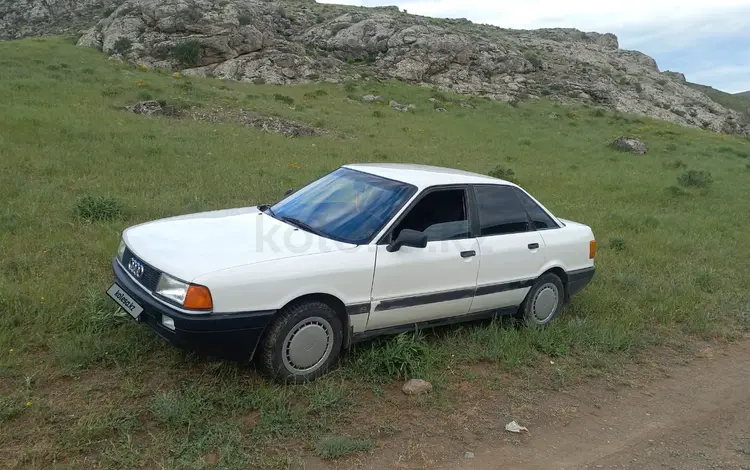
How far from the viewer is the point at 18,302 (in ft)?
15.7

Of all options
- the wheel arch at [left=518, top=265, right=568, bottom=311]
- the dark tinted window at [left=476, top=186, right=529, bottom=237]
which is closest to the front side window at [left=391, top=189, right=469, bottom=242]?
the dark tinted window at [left=476, top=186, right=529, bottom=237]

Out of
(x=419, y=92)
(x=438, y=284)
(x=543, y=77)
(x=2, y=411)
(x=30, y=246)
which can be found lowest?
(x=2, y=411)

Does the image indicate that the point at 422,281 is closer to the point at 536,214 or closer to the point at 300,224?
the point at 300,224

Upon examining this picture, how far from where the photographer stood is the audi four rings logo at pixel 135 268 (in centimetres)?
407

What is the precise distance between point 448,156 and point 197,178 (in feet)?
25.3

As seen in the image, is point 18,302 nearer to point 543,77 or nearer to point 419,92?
point 419,92

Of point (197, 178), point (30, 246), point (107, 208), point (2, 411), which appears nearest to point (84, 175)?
point (197, 178)

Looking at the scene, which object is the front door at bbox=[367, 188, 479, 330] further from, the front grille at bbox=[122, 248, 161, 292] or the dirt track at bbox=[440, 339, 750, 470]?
the front grille at bbox=[122, 248, 161, 292]

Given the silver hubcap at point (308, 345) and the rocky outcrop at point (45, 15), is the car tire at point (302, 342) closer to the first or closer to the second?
the silver hubcap at point (308, 345)

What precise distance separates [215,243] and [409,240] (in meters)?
1.44

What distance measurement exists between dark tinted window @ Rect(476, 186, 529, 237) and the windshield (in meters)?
0.79

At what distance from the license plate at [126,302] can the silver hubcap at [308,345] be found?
1.03 metres

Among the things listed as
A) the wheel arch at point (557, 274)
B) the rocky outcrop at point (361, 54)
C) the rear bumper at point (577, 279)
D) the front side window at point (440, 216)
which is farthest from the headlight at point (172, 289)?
the rocky outcrop at point (361, 54)

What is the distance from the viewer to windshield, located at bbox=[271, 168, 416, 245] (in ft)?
15.1
